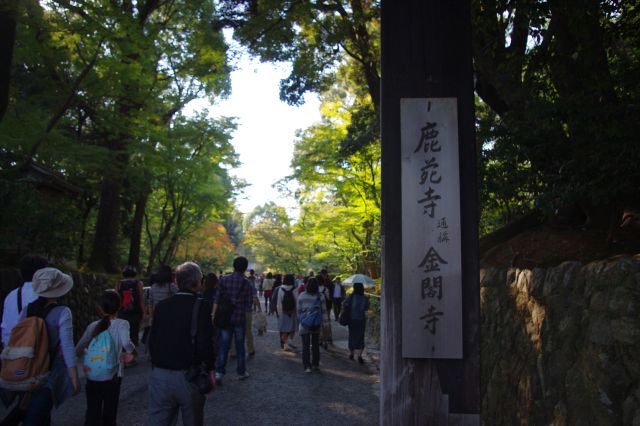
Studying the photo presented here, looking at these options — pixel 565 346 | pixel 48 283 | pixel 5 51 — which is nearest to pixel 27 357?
pixel 48 283

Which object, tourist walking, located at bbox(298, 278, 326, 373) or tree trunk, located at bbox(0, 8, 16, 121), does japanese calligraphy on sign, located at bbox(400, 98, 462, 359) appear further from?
tree trunk, located at bbox(0, 8, 16, 121)

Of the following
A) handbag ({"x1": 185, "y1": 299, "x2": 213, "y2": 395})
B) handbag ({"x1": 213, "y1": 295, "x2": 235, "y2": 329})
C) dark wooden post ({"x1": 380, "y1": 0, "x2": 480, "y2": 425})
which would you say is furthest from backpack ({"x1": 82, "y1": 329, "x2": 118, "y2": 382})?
handbag ({"x1": 213, "y1": 295, "x2": 235, "y2": 329})

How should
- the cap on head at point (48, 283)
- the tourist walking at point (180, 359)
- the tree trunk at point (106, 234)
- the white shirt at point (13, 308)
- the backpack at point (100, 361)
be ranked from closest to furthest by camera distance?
the tourist walking at point (180, 359) → the cap on head at point (48, 283) → the white shirt at point (13, 308) → the backpack at point (100, 361) → the tree trunk at point (106, 234)

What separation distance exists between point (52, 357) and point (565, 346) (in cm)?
400

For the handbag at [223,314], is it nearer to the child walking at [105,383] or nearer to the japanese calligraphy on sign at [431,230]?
the child walking at [105,383]

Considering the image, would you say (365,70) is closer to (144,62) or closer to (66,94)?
(144,62)

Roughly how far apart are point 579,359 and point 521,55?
4399mm

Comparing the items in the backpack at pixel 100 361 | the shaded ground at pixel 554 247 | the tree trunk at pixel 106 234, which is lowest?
the backpack at pixel 100 361

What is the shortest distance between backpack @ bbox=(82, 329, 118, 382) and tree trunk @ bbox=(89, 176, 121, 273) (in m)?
14.5

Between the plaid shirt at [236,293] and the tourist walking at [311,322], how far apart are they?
1.34m

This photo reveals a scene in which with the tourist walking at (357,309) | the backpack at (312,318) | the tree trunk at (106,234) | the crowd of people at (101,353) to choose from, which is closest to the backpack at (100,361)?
the crowd of people at (101,353)

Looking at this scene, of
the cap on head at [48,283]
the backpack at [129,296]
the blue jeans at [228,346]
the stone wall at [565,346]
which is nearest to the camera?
the stone wall at [565,346]

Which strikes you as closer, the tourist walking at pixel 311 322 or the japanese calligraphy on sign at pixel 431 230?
the japanese calligraphy on sign at pixel 431 230

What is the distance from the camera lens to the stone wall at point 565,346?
3.40m
